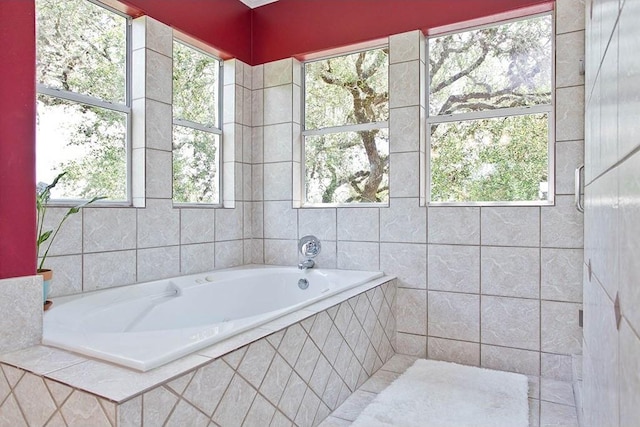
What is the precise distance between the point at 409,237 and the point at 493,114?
945 mm

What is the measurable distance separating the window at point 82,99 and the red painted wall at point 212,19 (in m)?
0.20

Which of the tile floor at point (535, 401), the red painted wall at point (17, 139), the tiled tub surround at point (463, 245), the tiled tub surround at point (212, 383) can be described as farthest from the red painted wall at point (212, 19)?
the tile floor at point (535, 401)

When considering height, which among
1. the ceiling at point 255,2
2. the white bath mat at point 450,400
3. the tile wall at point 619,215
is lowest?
the white bath mat at point 450,400

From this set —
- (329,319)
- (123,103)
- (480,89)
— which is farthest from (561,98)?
(123,103)

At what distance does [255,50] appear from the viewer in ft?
11.2

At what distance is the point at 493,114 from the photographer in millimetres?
2604

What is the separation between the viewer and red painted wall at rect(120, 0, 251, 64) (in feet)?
8.57

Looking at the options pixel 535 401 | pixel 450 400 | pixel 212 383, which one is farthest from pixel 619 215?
pixel 535 401

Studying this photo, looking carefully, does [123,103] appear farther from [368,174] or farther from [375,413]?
[375,413]

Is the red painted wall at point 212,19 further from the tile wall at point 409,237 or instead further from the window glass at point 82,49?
the window glass at point 82,49

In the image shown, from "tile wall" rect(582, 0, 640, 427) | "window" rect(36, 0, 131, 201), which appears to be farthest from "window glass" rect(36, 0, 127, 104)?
"tile wall" rect(582, 0, 640, 427)

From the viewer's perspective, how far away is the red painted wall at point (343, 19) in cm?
263

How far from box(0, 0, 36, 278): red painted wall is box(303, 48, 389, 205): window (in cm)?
209

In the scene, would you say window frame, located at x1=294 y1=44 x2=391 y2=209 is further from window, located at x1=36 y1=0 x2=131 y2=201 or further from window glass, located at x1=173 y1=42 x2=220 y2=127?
window, located at x1=36 y1=0 x2=131 y2=201
